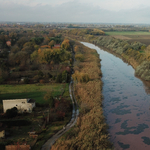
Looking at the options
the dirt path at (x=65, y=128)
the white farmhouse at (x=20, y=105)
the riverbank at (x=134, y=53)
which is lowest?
the dirt path at (x=65, y=128)

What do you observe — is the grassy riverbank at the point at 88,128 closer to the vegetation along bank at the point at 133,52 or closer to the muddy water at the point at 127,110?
the muddy water at the point at 127,110

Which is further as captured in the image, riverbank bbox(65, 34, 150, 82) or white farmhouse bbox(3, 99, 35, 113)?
riverbank bbox(65, 34, 150, 82)

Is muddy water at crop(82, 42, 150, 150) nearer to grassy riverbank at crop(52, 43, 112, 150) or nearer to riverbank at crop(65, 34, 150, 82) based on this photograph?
grassy riverbank at crop(52, 43, 112, 150)

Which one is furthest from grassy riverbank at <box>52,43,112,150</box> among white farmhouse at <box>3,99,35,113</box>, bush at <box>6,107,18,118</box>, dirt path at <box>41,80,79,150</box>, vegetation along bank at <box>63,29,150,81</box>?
vegetation along bank at <box>63,29,150,81</box>

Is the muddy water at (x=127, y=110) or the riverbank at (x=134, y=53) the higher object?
the riverbank at (x=134, y=53)

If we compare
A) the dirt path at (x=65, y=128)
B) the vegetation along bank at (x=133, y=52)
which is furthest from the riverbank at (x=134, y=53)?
the dirt path at (x=65, y=128)

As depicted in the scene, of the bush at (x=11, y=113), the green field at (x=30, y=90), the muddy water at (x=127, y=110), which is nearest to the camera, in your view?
the muddy water at (x=127, y=110)

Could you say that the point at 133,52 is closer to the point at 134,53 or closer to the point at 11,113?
the point at 134,53
